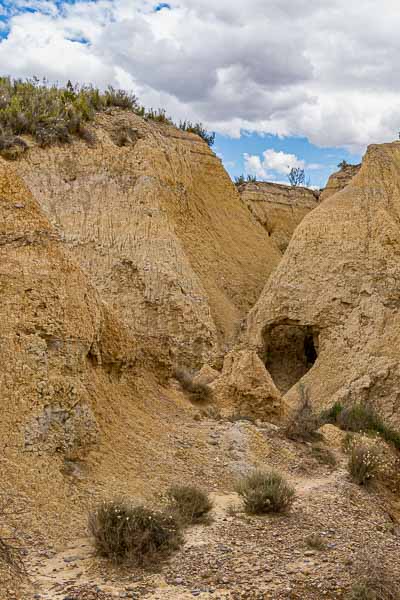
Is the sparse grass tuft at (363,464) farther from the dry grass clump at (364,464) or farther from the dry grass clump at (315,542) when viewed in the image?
the dry grass clump at (315,542)

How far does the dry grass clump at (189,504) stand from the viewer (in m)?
7.37

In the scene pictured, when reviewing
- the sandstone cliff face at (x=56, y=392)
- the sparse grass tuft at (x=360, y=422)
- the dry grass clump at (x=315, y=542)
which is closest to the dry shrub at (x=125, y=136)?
the sparse grass tuft at (x=360, y=422)

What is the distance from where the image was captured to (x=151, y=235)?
18.8m

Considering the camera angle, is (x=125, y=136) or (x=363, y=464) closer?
(x=363, y=464)

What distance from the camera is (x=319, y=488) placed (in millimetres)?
9180

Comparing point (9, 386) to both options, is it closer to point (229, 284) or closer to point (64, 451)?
point (64, 451)

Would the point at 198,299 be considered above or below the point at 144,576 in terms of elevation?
above

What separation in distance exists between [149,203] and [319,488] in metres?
11.8

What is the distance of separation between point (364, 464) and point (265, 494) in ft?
8.71

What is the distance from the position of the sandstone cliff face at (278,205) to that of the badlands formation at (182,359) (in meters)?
4.23

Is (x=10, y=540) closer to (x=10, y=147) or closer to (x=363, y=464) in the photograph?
(x=363, y=464)

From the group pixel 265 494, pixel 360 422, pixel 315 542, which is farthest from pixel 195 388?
pixel 315 542

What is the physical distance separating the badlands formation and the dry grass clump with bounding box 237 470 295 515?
0.15 metres

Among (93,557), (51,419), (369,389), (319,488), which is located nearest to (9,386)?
(51,419)
